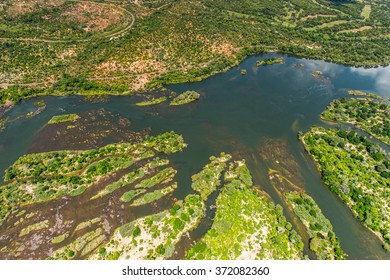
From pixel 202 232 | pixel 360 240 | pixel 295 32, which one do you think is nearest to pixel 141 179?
pixel 202 232

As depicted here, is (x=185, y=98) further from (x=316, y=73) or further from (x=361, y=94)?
(x=361, y=94)

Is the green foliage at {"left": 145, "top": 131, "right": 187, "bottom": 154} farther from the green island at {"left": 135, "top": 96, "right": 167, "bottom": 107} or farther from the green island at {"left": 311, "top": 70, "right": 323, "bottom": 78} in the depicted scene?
the green island at {"left": 311, "top": 70, "right": 323, "bottom": 78}

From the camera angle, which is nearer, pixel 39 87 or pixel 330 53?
pixel 39 87

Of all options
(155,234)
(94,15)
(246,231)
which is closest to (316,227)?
(246,231)

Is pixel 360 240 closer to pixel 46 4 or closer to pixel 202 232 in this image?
pixel 202 232

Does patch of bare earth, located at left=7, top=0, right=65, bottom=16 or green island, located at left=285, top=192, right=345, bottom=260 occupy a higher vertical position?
patch of bare earth, located at left=7, top=0, right=65, bottom=16

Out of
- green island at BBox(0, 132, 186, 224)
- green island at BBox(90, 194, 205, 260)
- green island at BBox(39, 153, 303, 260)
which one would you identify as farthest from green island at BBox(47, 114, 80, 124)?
green island at BBox(90, 194, 205, 260)

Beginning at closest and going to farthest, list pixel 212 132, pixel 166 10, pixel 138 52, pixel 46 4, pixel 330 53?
pixel 212 132
pixel 138 52
pixel 330 53
pixel 46 4
pixel 166 10
